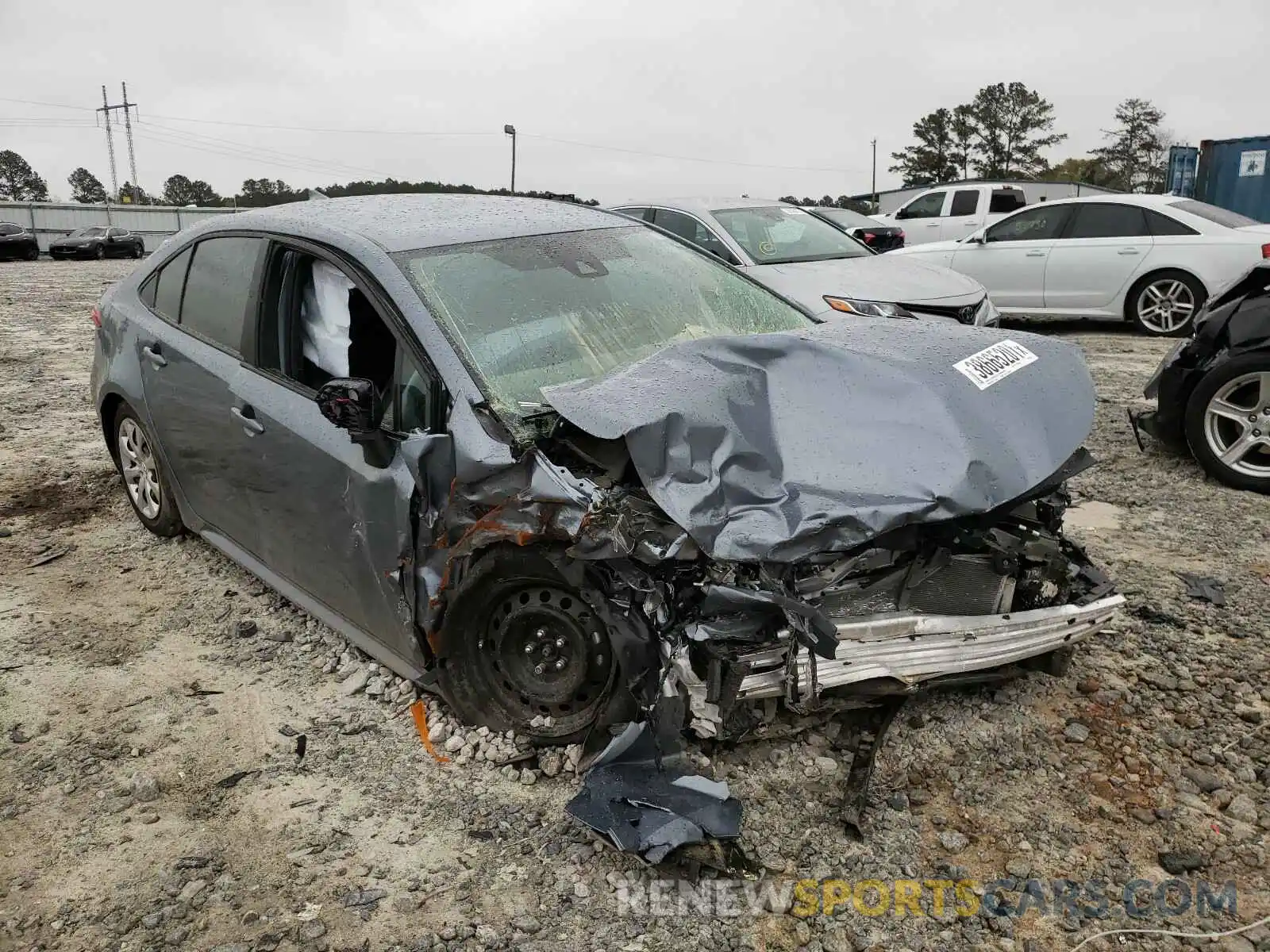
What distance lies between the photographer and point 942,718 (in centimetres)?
308

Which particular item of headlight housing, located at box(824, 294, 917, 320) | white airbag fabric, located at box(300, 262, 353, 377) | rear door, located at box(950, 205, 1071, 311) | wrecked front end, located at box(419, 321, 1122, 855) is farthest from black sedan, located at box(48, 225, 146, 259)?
wrecked front end, located at box(419, 321, 1122, 855)

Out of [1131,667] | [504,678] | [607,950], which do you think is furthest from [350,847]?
[1131,667]

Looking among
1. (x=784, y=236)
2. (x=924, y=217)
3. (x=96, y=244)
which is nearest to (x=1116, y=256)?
(x=784, y=236)

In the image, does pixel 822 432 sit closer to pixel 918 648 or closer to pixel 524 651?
pixel 918 648

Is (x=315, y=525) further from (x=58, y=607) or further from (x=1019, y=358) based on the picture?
(x=1019, y=358)

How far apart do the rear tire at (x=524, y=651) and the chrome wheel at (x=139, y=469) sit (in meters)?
2.42

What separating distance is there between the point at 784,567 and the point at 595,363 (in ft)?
3.43

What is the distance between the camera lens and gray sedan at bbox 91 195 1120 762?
8.25 ft

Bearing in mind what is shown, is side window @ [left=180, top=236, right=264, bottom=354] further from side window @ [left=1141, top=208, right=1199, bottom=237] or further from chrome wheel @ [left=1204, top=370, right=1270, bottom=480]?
side window @ [left=1141, top=208, right=1199, bottom=237]

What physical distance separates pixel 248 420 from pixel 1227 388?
488 centimetres

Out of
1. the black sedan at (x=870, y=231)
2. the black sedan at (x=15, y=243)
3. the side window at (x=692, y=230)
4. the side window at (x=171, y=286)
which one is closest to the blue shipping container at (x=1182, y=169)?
the black sedan at (x=870, y=231)

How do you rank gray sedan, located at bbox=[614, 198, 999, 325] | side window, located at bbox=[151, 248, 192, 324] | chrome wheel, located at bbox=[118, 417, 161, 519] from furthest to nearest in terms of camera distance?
1. gray sedan, located at bbox=[614, 198, 999, 325]
2. chrome wheel, located at bbox=[118, 417, 161, 519]
3. side window, located at bbox=[151, 248, 192, 324]

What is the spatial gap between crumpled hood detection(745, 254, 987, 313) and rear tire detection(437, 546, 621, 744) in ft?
14.8

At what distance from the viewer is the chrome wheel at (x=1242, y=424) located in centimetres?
500
